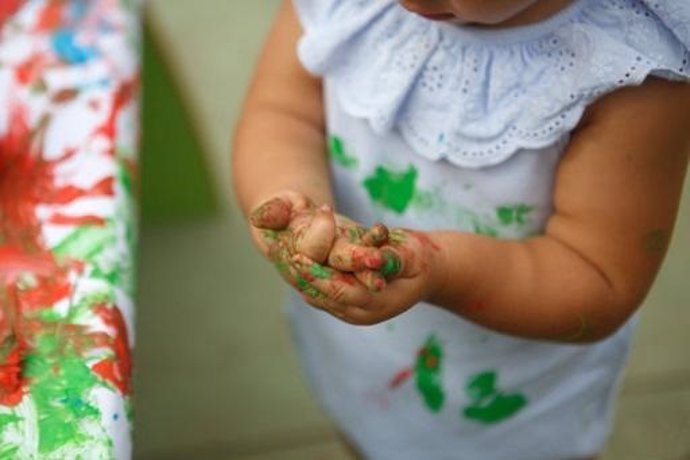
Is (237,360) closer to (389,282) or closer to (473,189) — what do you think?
(473,189)

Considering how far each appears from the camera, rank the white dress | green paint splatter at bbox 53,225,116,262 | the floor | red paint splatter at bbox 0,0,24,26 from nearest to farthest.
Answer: the white dress < green paint splatter at bbox 53,225,116,262 < red paint splatter at bbox 0,0,24,26 < the floor

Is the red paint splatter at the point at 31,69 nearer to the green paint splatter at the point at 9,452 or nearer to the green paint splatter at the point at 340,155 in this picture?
the green paint splatter at the point at 340,155

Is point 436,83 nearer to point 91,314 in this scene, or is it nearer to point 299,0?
point 299,0

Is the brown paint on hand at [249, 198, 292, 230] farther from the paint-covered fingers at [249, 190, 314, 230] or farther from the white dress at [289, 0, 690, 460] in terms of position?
the white dress at [289, 0, 690, 460]

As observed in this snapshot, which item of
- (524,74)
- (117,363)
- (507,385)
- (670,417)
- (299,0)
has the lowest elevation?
(670,417)

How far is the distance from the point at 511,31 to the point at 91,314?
1.23 feet

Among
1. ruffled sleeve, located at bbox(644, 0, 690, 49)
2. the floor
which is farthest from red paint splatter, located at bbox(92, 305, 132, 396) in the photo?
the floor

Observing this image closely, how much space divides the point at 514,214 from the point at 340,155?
0.16 meters

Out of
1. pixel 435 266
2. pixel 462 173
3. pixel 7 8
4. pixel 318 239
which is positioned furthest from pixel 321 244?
pixel 7 8

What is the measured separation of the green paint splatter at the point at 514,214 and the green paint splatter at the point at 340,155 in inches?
5.2

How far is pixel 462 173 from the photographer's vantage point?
86 centimetres

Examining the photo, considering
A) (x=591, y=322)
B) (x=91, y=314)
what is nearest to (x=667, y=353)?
(x=591, y=322)

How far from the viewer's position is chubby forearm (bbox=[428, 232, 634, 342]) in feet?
2.67

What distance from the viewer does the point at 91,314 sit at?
82 cm
